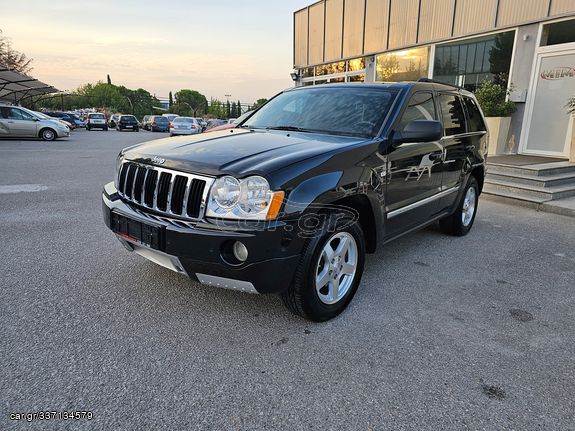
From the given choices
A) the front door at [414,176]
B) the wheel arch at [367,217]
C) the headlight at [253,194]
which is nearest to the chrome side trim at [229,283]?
the headlight at [253,194]

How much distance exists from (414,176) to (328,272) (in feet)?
4.60

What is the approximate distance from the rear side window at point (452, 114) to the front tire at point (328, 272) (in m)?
2.08

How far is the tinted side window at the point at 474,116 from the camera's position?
191 inches

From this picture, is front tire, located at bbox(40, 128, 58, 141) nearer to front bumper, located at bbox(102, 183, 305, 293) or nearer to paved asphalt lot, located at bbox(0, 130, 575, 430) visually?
paved asphalt lot, located at bbox(0, 130, 575, 430)

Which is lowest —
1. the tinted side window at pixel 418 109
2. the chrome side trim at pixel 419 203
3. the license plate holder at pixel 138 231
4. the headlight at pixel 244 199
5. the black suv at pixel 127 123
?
the black suv at pixel 127 123

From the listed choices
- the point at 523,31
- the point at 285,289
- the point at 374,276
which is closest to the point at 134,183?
the point at 285,289

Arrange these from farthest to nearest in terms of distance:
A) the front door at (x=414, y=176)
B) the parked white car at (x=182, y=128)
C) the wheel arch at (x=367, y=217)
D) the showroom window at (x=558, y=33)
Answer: the parked white car at (x=182, y=128) → the showroom window at (x=558, y=33) → the front door at (x=414, y=176) → the wheel arch at (x=367, y=217)

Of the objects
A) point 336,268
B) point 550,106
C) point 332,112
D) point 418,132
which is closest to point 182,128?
point 550,106

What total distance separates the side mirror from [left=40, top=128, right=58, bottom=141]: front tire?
19956mm

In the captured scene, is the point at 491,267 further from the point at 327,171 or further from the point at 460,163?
the point at 327,171

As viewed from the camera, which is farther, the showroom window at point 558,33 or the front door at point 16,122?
the front door at point 16,122

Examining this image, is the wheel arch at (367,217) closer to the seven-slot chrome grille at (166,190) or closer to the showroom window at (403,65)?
the seven-slot chrome grille at (166,190)

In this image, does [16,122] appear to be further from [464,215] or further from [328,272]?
[328,272]

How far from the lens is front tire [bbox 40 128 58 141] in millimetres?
18686
